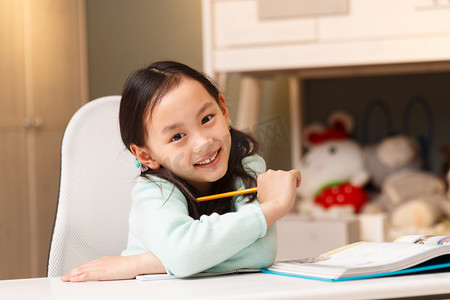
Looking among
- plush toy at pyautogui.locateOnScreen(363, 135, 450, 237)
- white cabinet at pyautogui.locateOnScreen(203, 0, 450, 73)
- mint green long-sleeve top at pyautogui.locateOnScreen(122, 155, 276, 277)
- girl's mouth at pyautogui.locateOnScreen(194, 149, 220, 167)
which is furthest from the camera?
plush toy at pyautogui.locateOnScreen(363, 135, 450, 237)

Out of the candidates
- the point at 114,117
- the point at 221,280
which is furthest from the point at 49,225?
the point at 221,280

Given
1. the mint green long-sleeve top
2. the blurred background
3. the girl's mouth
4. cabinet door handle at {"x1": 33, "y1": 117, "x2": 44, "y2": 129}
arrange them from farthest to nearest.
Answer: cabinet door handle at {"x1": 33, "y1": 117, "x2": 44, "y2": 129}, the blurred background, the girl's mouth, the mint green long-sleeve top

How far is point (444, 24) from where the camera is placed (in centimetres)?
188

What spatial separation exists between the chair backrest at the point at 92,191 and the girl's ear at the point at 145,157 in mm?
202

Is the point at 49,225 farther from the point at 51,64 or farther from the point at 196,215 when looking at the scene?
the point at 196,215

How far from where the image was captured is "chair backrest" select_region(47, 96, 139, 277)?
113 cm

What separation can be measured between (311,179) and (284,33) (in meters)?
0.62

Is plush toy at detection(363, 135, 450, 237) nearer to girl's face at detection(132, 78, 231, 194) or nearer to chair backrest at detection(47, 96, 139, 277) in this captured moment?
chair backrest at detection(47, 96, 139, 277)

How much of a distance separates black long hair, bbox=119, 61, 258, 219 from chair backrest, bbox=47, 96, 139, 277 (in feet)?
0.64

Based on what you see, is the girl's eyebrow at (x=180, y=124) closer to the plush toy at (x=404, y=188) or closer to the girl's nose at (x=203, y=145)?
the girl's nose at (x=203, y=145)

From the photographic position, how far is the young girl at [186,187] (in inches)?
33.7

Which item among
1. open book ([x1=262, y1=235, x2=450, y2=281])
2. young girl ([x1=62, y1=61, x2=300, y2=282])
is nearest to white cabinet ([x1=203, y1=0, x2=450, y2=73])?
young girl ([x1=62, y1=61, x2=300, y2=282])

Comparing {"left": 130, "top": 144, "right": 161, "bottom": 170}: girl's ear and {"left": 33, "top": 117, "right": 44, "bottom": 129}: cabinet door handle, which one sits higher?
{"left": 130, "top": 144, "right": 161, "bottom": 170}: girl's ear

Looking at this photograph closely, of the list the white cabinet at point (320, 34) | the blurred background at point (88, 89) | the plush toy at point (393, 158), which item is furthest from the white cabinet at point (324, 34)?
the plush toy at point (393, 158)
